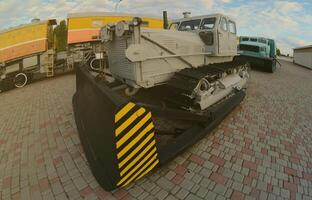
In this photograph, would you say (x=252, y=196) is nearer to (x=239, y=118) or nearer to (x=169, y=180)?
(x=169, y=180)

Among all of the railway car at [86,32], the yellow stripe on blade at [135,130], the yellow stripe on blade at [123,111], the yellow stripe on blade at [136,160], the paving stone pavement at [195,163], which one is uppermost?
the railway car at [86,32]

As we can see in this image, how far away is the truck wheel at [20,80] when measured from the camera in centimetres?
1048

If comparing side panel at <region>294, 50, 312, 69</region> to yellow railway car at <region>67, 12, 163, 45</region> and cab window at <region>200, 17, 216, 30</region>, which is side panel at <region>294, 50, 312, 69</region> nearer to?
cab window at <region>200, 17, 216, 30</region>

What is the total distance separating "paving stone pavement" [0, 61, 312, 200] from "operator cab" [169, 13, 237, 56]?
204 cm

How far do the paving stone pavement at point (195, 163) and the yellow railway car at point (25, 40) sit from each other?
6.44m

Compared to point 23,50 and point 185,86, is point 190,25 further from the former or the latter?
point 23,50

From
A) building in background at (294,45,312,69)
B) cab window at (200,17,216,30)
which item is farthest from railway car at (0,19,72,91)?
building in background at (294,45,312,69)

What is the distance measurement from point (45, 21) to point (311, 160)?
13.6 metres

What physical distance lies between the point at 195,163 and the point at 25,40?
38.2 feet

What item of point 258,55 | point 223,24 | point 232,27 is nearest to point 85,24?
point 232,27

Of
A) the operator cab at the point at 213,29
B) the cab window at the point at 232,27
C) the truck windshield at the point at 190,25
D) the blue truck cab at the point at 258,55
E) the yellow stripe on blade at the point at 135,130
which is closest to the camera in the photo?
the yellow stripe on blade at the point at 135,130

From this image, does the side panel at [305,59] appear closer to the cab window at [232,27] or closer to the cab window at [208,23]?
the cab window at [232,27]

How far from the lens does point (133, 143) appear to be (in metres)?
2.59

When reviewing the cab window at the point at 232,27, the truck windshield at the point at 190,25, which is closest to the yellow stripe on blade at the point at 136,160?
the truck windshield at the point at 190,25
